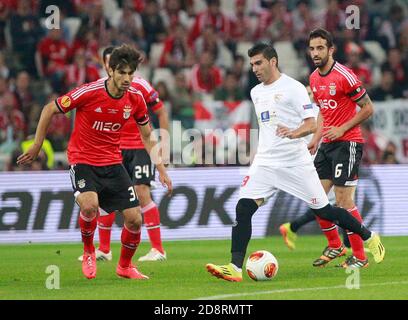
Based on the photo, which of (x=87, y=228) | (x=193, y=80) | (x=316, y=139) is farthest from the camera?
(x=193, y=80)

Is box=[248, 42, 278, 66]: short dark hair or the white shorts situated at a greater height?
box=[248, 42, 278, 66]: short dark hair

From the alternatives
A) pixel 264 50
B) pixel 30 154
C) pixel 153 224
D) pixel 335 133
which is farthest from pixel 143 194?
pixel 264 50

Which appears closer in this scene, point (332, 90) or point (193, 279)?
point (193, 279)

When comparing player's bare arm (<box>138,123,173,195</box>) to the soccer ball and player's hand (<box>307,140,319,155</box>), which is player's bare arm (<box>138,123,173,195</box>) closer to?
the soccer ball

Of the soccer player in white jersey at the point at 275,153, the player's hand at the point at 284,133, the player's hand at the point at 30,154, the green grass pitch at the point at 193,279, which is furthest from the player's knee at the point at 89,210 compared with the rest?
the player's hand at the point at 284,133

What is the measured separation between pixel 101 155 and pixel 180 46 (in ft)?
32.0

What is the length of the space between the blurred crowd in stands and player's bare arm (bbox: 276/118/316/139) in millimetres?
8006

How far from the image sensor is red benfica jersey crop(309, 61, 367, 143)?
11.2 meters

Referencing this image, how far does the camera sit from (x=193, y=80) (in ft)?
63.5

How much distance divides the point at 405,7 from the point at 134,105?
500 inches

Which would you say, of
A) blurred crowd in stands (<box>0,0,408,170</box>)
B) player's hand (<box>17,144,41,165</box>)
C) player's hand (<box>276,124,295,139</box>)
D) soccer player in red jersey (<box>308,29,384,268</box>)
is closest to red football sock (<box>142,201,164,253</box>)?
soccer player in red jersey (<box>308,29,384,268</box>)

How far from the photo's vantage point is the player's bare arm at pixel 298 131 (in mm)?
9812

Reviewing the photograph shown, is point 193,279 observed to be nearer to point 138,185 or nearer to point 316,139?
point 316,139

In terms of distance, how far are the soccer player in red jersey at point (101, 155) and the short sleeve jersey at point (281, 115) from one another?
1036mm
